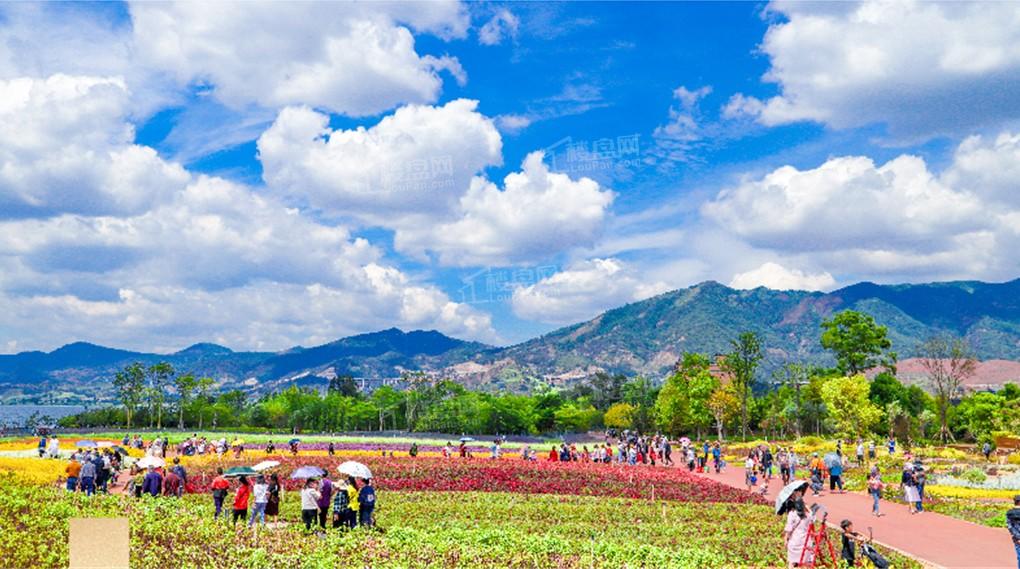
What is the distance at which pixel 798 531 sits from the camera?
1292 centimetres

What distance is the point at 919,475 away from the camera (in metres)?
25.0

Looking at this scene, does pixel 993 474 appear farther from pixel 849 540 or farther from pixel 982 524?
pixel 849 540

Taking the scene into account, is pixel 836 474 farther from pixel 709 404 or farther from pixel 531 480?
pixel 709 404

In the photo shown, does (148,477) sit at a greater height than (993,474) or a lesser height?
greater

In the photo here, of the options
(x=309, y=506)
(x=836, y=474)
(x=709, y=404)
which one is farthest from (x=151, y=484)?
(x=709, y=404)

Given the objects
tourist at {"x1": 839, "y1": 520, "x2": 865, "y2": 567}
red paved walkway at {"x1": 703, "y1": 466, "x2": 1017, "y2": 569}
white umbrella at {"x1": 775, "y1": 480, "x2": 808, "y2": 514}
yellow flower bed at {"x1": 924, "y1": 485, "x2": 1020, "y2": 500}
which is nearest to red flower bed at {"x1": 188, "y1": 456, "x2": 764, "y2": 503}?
red paved walkway at {"x1": 703, "y1": 466, "x2": 1017, "y2": 569}

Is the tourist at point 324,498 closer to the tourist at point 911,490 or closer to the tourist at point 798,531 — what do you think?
the tourist at point 798,531

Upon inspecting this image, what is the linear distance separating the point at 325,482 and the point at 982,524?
18915 millimetres

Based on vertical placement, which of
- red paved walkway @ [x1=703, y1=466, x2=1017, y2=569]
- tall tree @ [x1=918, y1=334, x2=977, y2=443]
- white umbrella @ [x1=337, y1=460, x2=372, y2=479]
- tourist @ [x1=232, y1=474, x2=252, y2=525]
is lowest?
red paved walkway @ [x1=703, y1=466, x2=1017, y2=569]

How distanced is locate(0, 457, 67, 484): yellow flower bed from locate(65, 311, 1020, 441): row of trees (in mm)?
48640

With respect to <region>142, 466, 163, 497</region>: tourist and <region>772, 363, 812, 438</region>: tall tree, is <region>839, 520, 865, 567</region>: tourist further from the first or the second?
<region>772, 363, 812, 438</region>: tall tree

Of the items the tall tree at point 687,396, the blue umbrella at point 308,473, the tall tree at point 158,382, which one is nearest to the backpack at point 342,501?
the blue umbrella at point 308,473

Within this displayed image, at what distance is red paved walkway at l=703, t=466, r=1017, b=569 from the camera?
17141 millimetres

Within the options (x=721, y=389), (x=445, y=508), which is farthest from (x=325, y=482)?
(x=721, y=389)
